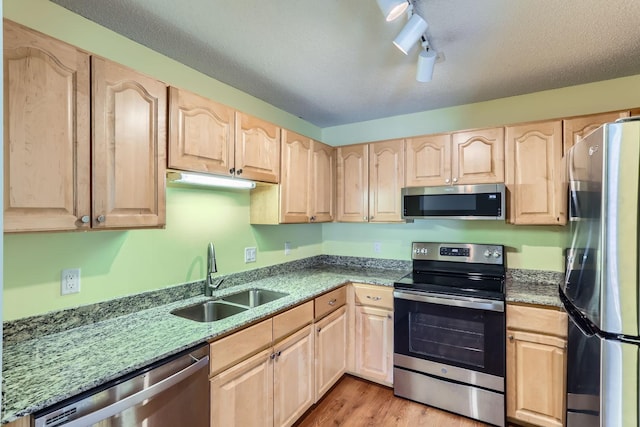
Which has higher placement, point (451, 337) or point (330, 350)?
point (451, 337)

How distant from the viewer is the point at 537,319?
6.72 feet

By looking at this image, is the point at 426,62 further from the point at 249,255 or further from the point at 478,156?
the point at 249,255

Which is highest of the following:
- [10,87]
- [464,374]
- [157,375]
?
[10,87]

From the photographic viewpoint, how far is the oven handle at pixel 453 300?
213 centimetres

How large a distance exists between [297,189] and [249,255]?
0.66 m

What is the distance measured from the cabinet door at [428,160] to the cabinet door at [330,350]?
1262 mm

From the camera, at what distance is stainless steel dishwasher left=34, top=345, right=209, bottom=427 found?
1056 millimetres

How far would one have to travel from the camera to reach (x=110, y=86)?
1.41m

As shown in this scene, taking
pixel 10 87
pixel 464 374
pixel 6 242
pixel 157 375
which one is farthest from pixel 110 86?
pixel 464 374

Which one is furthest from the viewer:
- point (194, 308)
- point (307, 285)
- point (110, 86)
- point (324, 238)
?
point (324, 238)

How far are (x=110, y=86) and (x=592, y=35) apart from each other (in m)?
2.47

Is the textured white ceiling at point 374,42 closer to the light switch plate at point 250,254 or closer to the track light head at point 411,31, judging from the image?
the track light head at point 411,31

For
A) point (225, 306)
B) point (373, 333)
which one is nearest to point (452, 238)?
point (373, 333)

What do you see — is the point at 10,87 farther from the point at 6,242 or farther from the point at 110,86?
the point at 6,242
